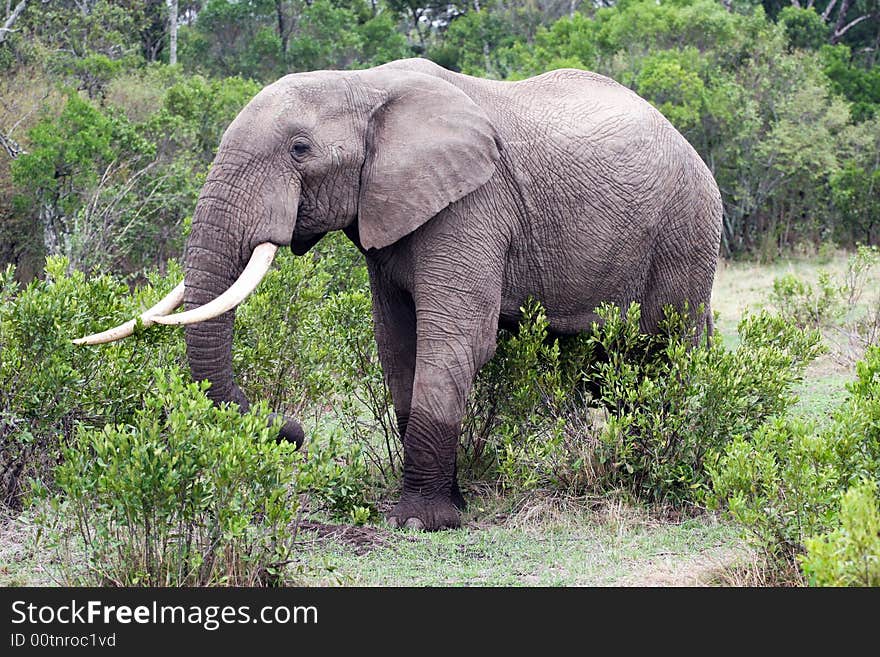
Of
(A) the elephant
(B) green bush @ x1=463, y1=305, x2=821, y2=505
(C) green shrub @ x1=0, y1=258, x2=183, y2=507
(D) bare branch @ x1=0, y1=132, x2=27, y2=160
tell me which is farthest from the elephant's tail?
(D) bare branch @ x1=0, y1=132, x2=27, y2=160

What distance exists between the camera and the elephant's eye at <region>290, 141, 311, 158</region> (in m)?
5.76

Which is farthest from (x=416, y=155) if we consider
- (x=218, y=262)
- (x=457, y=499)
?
(x=457, y=499)

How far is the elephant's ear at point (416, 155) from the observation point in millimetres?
5895

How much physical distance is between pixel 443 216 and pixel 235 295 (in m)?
1.18

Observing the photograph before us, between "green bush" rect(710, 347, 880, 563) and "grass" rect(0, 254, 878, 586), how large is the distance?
21 cm

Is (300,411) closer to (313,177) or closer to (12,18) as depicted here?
(313,177)

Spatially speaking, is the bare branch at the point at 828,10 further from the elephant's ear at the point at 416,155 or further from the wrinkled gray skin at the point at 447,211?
the elephant's ear at the point at 416,155

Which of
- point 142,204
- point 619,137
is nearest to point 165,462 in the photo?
point 619,137

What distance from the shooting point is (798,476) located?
468 cm

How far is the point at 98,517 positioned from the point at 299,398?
10.2 ft

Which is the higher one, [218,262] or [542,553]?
[218,262]

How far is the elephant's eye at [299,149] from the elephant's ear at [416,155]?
332mm

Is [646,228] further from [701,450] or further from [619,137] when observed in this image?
[701,450]

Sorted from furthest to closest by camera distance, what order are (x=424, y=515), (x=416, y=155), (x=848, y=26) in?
1. (x=848, y=26)
2. (x=424, y=515)
3. (x=416, y=155)
